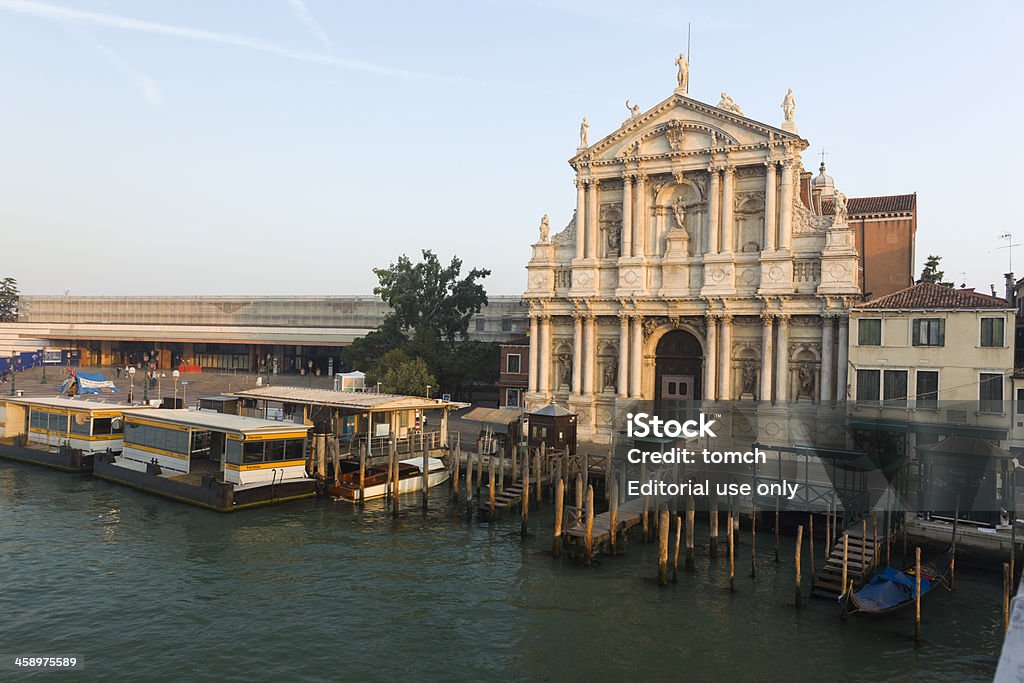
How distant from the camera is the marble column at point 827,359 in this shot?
37.1 meters

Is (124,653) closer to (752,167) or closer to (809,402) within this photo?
(809,402)

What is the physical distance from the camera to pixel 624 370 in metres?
42.2

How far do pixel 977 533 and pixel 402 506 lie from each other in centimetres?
2117

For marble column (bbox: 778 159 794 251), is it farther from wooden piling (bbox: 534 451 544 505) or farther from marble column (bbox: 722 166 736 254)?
wooden piling (bbox: 534 451 544 505)

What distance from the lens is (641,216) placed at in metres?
41.9

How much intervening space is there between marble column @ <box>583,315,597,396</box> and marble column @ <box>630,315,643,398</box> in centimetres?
236

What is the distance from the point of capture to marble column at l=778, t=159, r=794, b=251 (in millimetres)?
38031

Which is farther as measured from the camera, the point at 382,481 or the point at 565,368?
the point at 565,368

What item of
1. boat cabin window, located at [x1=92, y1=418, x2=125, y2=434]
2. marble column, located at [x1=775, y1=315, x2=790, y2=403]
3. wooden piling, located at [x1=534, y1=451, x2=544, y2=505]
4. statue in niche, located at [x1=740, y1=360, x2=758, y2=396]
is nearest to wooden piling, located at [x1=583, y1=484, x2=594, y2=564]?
wooden piling, located at [x1=534, y1=451, x2=544, y2=505]

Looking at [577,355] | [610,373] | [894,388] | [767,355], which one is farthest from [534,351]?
[894,388]

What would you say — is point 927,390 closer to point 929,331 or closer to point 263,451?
point 929,331

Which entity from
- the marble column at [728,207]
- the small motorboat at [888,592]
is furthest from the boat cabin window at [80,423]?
the small motorboat at [888,592]

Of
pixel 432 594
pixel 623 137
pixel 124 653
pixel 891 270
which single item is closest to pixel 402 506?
pixel 432 594

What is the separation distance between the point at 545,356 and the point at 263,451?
744 inches
